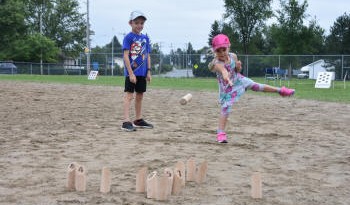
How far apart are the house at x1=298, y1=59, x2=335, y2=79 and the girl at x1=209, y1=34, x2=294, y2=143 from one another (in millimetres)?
33507

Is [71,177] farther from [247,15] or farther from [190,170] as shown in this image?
[247,15]

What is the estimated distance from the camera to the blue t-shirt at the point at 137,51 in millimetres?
7938

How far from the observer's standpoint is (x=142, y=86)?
26.7 feet

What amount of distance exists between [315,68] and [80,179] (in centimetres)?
3953

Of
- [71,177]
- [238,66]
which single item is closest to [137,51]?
[238,66]

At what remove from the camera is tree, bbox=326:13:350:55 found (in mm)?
65562

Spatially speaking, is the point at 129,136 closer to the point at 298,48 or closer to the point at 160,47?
the point at 298,48

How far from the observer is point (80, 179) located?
3975mm

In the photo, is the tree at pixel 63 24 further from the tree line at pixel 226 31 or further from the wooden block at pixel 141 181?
the wooden block at pixel 141 181

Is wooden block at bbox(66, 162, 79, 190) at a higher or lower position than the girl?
lower

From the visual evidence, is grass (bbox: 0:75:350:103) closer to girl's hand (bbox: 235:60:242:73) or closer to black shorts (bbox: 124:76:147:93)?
black shorts (bbox: 124:76:147:93)

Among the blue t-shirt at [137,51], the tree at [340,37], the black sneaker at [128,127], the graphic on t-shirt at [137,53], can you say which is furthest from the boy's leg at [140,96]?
the tree at [340,37]

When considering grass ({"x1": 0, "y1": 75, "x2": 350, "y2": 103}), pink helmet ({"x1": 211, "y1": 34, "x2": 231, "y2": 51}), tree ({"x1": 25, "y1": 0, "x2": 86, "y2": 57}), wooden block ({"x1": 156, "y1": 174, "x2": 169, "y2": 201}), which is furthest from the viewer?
tree ({"x1": 25, "y1": 0, "x2": 86, "y2": 57})

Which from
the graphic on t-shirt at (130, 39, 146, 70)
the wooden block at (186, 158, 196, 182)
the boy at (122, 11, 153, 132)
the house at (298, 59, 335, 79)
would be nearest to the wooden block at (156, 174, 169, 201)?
the wooden block at (186, 158, 196, 182)
